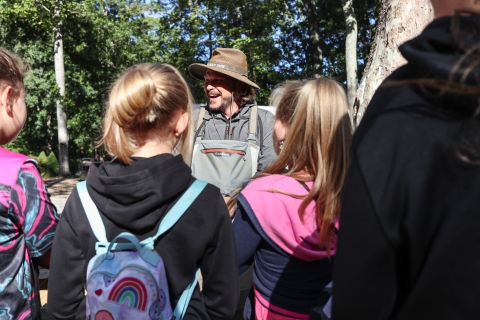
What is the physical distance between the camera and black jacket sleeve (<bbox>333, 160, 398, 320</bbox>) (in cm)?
91

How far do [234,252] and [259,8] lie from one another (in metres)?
18.4

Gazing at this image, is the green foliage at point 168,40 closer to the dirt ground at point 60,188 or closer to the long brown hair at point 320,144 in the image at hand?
the dirt ground at point 60,188

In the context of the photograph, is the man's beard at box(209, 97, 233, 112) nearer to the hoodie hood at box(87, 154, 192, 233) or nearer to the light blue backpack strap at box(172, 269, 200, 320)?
the hoodie hood at box(87, 154, 192, 233)

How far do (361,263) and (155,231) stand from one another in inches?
32.9

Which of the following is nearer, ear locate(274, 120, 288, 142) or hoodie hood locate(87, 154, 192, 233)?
hoodie hood locate(87, 154, 192, 233)

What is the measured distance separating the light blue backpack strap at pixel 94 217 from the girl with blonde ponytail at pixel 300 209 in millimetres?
562

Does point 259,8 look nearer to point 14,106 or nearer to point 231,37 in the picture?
point 231,37

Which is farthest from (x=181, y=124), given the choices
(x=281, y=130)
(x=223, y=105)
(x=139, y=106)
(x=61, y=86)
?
(x=61, y=86)

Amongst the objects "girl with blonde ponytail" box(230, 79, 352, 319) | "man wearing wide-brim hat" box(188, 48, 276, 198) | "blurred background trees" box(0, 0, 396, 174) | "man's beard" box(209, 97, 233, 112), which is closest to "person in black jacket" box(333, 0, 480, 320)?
"girl with blonde ponytail" box(230, 79, 352, 319)

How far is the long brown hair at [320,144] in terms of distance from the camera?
1847 mm

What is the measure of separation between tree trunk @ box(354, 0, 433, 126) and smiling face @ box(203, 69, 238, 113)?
1036 millimetres

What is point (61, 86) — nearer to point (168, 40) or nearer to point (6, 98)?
point (168, 40)

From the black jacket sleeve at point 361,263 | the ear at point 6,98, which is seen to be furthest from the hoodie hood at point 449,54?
the ear at point 6,98

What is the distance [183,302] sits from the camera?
1.62m
